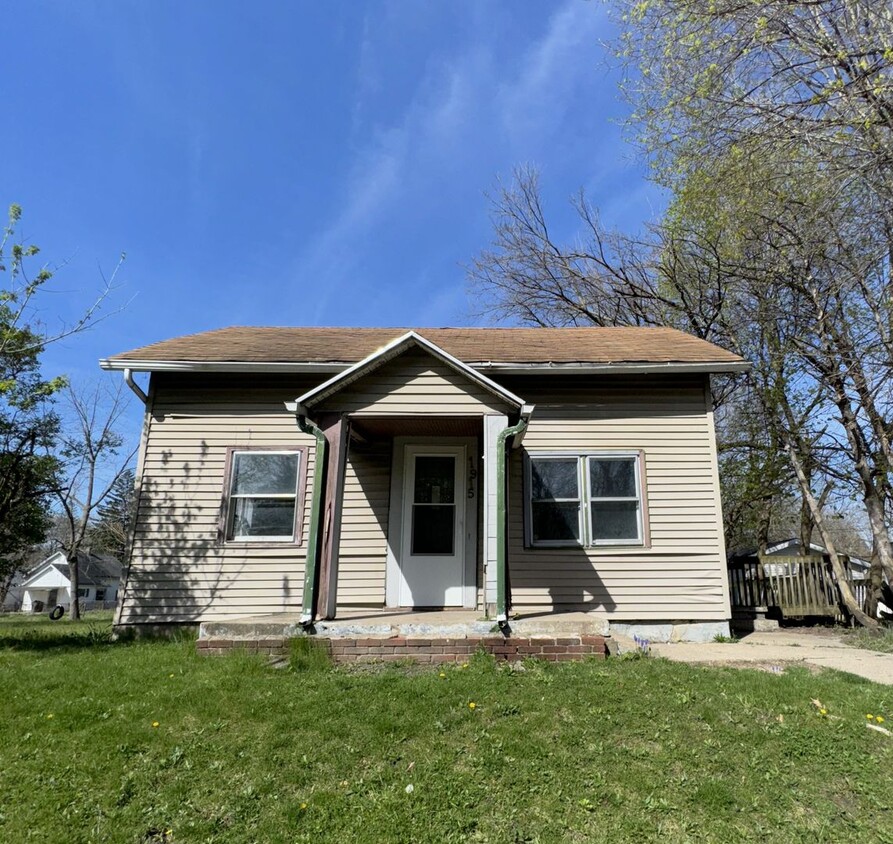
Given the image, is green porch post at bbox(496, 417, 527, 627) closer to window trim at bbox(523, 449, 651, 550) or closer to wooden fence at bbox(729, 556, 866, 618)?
window trim at bbox(523, 449, 651, 550)

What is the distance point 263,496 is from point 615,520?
4985 mm

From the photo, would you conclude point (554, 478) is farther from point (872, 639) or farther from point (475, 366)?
point (872, 639)

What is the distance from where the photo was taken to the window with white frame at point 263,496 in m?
8.09

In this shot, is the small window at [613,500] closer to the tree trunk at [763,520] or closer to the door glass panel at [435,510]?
the door glass panel at [435,510]

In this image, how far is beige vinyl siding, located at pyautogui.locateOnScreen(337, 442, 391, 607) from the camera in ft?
26.0

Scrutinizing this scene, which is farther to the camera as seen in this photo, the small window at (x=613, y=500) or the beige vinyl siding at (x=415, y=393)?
the small window at (x=613, y=500)

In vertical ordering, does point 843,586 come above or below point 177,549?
below

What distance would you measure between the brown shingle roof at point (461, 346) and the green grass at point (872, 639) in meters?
4.16

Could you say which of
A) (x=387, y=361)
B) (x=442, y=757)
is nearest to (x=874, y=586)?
(x=387, y=361)

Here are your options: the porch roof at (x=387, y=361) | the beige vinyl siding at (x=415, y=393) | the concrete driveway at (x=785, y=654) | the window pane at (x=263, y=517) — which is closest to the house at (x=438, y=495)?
the window pane at (x=263, y=517)

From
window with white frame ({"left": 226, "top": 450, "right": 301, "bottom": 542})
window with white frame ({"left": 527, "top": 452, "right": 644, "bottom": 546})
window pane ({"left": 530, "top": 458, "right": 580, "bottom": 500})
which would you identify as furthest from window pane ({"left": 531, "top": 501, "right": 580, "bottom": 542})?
window with white frame ({"left": 226, "top": 450, "right": 301, "bottom": 542})

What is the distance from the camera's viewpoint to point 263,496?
26.8 ft

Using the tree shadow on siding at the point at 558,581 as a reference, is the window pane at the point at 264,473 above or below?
above

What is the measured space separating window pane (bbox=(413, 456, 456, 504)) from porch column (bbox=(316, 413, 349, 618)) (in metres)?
1.81
